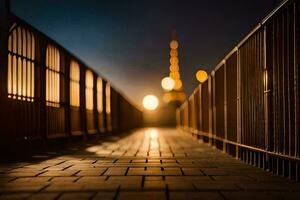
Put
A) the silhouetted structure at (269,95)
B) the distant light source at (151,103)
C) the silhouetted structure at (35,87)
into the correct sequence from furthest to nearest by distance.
A: the distant light source at (151,103), the silhouetted structure at (35,87), the silhouetted structure at (269,95)

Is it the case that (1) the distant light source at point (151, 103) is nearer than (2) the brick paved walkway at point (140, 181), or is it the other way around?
(2) the brick paved walkway at point (140, 181)

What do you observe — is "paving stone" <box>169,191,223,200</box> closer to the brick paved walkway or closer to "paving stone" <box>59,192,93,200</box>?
the brick paved walkway

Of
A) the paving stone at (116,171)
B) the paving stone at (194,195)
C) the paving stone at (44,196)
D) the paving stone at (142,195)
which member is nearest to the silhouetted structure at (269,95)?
the paving stone at (194,195)

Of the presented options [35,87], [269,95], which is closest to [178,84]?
[35,87]

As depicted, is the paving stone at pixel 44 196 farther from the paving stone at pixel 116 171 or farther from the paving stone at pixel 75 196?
the paving stone at pixel 116 171

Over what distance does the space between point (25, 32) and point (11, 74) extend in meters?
0.91

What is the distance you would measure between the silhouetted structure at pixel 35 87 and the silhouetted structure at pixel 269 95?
3344 mm

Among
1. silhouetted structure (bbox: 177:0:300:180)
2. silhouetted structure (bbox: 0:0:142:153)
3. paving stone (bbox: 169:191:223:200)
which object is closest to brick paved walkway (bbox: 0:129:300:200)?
paving stone (bbox: 169:191:223:200)

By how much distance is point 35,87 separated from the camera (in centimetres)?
761

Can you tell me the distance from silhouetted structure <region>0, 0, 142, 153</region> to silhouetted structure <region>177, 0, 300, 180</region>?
3344 millimetres

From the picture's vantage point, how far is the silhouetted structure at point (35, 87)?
6219mm

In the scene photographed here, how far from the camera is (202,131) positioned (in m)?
12.2

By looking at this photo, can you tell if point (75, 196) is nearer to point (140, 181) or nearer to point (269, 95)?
point (140, 181)

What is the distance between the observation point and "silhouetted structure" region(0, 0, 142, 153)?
6.22 metres
